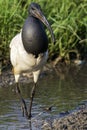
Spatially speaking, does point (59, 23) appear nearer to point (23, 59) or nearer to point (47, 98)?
point (47, 98)

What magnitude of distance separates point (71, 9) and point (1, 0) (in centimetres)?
121

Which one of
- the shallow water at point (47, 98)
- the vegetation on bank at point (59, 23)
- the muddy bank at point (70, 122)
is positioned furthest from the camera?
the vegetation on bank at point (59, 23)

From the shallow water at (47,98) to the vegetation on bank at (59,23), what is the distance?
389 millimetres

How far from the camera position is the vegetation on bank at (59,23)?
8.84 m

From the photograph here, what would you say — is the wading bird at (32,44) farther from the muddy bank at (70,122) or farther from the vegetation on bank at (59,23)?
the vegetation on bank at (59,23)

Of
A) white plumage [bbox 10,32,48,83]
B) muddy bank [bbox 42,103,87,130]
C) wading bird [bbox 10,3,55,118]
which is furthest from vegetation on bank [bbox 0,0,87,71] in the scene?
muddy bank [bbox 42,103,87,130]

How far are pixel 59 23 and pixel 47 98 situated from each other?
Answer: 178cm

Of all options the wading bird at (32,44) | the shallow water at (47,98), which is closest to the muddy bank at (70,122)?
the shallow water at (47,98)

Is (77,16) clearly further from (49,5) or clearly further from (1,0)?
(1,0)

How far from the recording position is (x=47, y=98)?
7555 mm

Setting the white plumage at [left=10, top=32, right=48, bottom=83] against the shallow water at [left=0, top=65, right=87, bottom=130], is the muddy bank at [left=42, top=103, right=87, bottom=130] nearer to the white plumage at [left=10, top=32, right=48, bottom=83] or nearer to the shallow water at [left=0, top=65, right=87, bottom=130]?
the shallow water at [left=0, top=65, right=87, bottom=130]

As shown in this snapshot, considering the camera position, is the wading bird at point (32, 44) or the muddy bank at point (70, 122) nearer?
the muddy bank at point (70, 122)

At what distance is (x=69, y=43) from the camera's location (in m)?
9.19

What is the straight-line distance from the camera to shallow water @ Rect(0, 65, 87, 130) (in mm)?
6613
